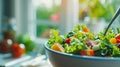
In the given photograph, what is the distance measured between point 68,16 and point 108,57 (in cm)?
109

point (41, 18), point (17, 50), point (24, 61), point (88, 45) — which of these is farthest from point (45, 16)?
point (88, 45)

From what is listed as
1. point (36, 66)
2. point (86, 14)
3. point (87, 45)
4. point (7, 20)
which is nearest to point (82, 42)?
point (87, 45)

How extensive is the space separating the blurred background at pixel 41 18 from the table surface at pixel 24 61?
49 mm

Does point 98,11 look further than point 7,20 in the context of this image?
No

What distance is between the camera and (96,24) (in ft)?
5.62

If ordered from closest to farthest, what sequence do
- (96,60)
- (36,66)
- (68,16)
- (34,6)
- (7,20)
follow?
1. (96,60)
2. (36,66)
3. (68,16)
4. (7,20)
5. (34,6)

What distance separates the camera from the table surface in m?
1.11

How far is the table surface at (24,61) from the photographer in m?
1.11

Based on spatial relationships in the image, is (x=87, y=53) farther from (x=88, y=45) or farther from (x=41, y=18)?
(x=41, y=18)

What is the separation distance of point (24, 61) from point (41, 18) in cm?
77

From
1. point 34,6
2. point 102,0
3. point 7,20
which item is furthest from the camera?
point 34,6

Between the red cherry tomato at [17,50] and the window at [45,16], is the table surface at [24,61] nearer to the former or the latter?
the red cherry tomato at [17,50]

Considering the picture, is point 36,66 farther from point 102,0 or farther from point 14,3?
point 14,3

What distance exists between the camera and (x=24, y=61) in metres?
1.43
